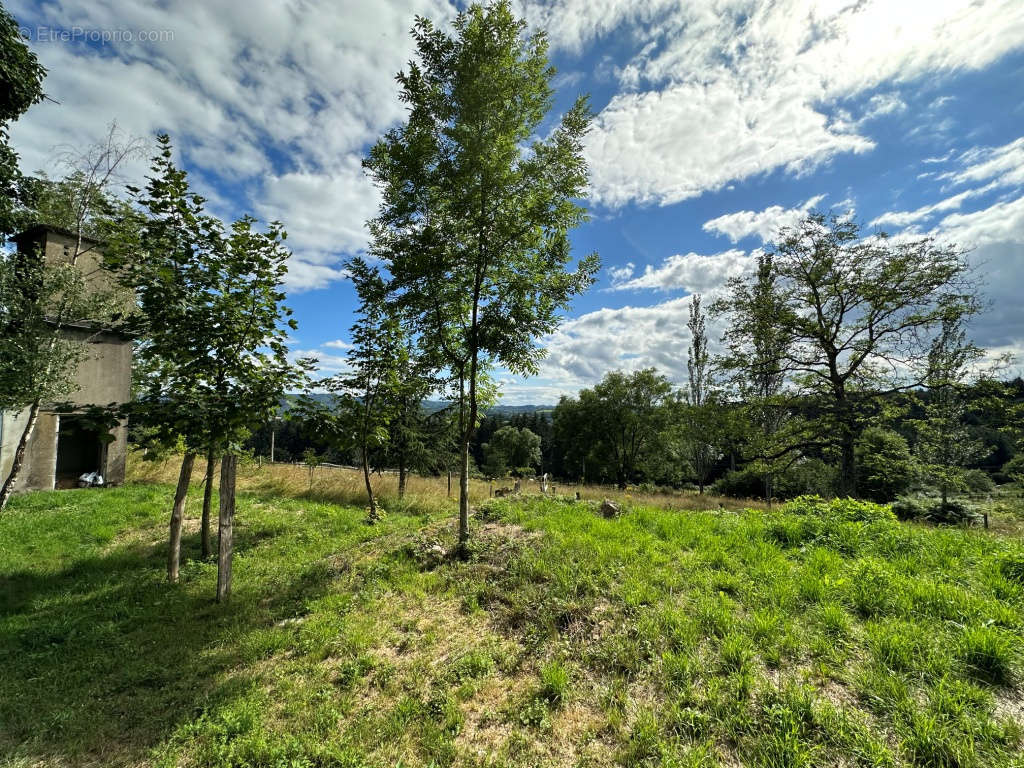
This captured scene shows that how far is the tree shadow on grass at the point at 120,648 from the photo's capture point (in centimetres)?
375

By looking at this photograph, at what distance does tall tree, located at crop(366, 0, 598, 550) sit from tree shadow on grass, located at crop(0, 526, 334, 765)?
374 centimetres

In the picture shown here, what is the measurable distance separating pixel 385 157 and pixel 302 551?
874 cm

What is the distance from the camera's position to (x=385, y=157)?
7.18m

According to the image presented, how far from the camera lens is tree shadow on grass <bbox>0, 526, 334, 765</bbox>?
12.3 feet

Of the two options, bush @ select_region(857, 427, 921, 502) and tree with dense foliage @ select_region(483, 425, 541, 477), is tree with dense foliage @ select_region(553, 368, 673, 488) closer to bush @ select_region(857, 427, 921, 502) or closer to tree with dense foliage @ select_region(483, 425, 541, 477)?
bush @ select_region(857, 427, 921, 502)

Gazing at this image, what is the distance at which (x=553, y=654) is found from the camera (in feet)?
15.1

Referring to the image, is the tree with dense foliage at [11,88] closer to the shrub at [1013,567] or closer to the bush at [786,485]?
the shrub at [1013,567]

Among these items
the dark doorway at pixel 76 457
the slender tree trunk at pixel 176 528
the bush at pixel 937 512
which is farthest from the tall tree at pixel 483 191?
the dark doorway at pixel 76 457

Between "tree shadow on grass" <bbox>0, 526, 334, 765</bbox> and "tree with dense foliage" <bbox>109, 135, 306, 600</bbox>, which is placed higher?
"tree with dense foliage" <bbox>109, 135, 306, 600</bbox>

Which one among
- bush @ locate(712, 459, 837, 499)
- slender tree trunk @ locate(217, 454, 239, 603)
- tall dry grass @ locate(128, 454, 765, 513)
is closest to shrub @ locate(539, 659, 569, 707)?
slender tree trunk @ locate(217, 454, 239, 603)

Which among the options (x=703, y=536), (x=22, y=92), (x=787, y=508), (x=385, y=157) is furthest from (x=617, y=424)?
(x=22, y=92)

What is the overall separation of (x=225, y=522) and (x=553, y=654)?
5.51 meters

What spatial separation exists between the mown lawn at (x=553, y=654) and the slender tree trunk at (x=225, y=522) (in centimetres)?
38

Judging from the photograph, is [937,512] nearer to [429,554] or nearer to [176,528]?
[429,554]
